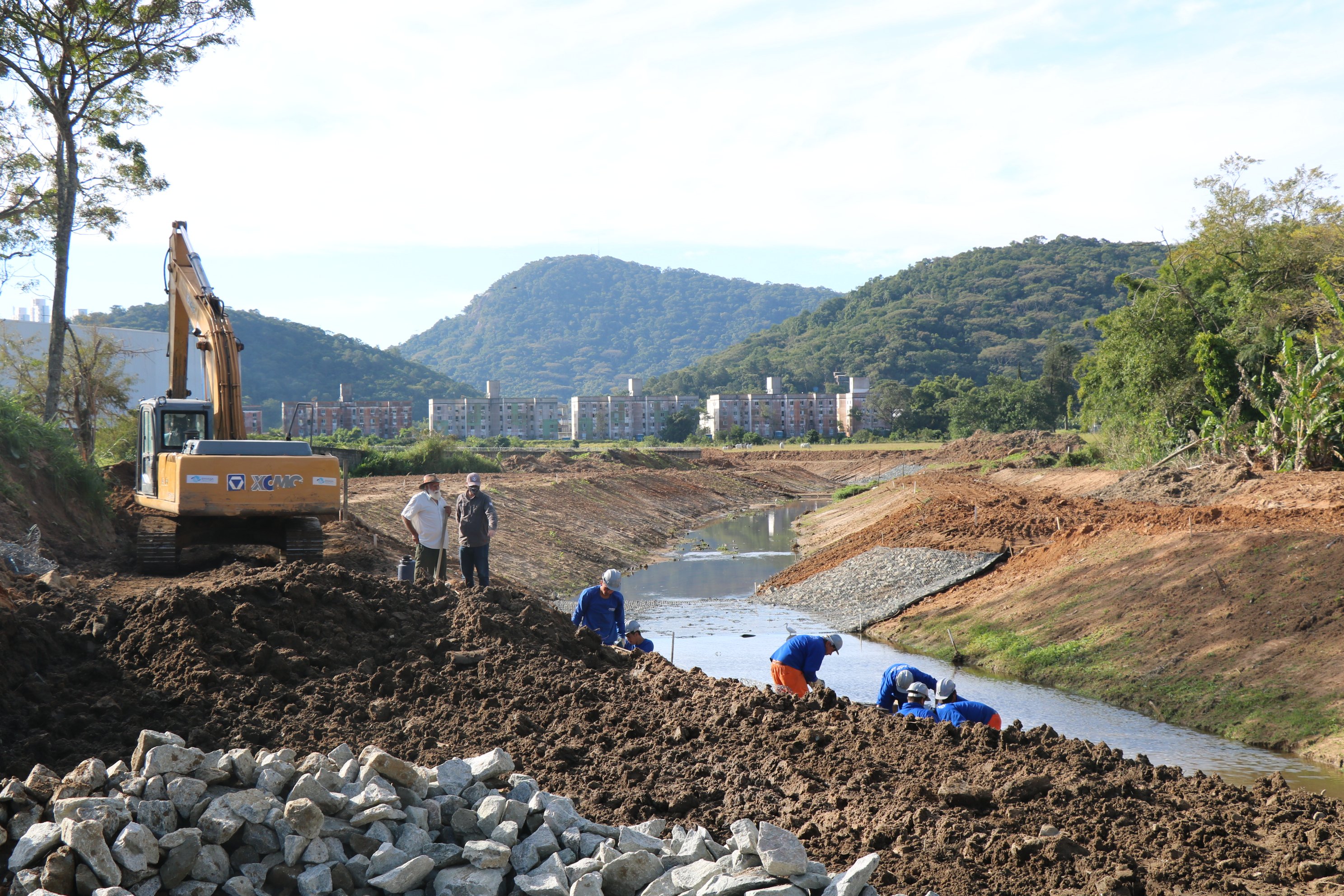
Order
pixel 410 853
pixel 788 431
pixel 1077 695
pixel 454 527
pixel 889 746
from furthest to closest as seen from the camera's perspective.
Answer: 1. pixel 788 431
2. pixel 454 527
3. pixel 1077 695
4. pixel 889 746
5. pixel 410 853

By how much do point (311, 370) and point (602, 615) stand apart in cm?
16191

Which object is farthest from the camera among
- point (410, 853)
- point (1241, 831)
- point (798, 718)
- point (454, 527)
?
point (454, 527)

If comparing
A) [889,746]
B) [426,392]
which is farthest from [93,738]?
[426,392]

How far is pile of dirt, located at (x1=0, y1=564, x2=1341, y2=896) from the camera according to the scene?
5.87 m

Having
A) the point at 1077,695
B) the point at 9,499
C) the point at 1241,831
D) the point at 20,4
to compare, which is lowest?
the point at 1077,695

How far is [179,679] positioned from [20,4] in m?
20.5

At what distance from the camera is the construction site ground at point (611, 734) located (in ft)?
19.2

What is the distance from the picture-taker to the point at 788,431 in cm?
15338

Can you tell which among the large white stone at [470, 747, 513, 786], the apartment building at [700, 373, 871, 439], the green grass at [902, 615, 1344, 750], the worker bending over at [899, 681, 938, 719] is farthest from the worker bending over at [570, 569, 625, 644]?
the apartment building at [700, 373, 871, 439]

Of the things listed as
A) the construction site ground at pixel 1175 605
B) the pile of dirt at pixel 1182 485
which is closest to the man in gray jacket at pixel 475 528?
the construction site ground at pixel 1175 605

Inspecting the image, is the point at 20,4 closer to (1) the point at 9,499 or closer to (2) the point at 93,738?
(1) the point at 9,499

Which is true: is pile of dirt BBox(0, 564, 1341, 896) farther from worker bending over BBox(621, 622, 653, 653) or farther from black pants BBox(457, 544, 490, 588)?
black pants BBox(457, 544, 490, 588)

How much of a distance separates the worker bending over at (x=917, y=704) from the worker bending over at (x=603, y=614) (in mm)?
3295

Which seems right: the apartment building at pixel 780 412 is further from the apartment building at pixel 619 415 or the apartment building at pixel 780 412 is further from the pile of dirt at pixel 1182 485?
the pile of dirt at pixel 1182 485
